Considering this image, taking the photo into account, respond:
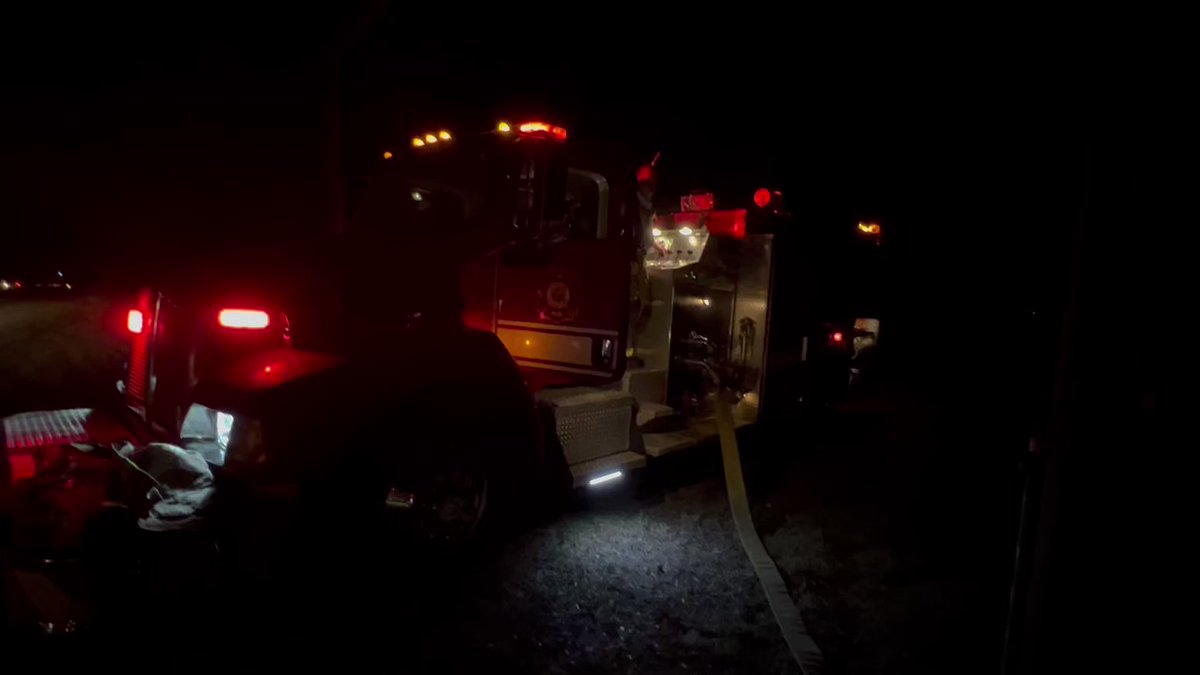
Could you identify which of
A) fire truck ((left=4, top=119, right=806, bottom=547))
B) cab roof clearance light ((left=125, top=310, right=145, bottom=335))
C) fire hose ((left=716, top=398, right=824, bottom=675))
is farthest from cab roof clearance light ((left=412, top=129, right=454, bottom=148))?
fire hose ((left=716, top=398, right=824, bottom=675))

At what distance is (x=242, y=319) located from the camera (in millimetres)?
3453

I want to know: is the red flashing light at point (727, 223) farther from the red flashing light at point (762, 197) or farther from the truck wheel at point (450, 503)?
the truck wheel at point (450, 503)

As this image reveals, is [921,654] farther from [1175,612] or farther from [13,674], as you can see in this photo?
[13,674]

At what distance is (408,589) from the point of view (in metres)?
3.84

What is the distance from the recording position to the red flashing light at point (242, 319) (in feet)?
11.3

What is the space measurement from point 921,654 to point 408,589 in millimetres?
2713

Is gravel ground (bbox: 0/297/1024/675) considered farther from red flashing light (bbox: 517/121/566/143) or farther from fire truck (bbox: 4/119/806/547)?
red flashing light (bbox: 517/121/566/143)

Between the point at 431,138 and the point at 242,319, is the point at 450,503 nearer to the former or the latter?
the point at 242,319

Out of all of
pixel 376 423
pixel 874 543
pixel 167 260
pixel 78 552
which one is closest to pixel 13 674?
pixel 78 552

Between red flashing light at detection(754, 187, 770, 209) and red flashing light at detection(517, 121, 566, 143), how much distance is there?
298 cm

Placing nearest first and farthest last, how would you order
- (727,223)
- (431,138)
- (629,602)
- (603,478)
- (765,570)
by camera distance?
(629,602) < (765,570) < (431,138) < (603,478) < (727,223)

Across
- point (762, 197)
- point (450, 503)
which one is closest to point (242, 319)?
point (450, 503)

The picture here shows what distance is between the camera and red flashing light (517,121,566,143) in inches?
157

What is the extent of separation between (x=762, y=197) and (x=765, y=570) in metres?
3.60
